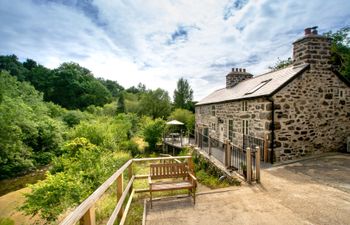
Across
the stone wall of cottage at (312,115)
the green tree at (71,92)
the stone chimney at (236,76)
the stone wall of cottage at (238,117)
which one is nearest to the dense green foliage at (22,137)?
the stone wall of cottage at (238,117)

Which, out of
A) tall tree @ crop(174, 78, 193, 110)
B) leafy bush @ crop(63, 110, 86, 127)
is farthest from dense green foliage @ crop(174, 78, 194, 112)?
leafy bush @ crop(63, 110, 86, 127)

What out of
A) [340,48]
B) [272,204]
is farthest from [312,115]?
[340,48]

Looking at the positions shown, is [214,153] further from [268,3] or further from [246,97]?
[268,3]

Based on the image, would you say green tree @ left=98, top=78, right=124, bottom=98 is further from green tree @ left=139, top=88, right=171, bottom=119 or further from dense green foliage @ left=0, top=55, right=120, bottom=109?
green tree @ left=139, top=88, right=171, bottom=119

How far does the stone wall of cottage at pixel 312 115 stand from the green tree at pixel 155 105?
2322cm

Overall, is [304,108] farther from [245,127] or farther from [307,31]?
[307,31]

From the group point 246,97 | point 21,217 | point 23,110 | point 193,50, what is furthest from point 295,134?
point 23,110

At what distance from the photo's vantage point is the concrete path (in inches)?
156

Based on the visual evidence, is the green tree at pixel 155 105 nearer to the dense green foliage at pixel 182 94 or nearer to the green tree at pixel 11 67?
the dense green foliage at pixel 182 94

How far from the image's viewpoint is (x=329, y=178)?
6.17 metres

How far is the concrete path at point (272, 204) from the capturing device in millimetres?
3959

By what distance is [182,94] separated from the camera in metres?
34.3

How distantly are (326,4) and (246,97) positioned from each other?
5.33m

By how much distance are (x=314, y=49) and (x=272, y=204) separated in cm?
830
